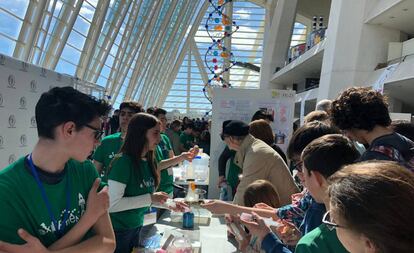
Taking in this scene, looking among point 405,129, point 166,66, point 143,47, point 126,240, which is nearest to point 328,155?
point 126,240

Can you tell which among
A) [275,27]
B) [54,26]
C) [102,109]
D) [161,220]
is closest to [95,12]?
[54,26]

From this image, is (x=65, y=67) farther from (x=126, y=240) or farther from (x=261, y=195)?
(x=261, y=195)

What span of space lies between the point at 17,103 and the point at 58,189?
9.94ft

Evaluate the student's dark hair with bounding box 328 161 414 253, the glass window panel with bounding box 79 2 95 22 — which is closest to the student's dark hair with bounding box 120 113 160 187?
the student's dark hair with bounding box 328 161 414 253

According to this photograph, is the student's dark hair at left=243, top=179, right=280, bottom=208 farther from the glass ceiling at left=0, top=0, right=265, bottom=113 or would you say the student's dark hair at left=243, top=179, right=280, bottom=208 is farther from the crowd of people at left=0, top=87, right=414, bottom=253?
the glass ceiling at left=0, top=0, right=265, bottom=113

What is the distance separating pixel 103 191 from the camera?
1542 millimetres

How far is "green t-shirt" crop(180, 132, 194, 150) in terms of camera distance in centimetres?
909

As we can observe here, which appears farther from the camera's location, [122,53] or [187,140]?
[122,53]

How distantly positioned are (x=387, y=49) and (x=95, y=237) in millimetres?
10234

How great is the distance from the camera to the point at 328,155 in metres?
1.40

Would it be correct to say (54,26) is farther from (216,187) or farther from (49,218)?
(49,218)

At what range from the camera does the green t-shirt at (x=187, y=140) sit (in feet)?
29.8

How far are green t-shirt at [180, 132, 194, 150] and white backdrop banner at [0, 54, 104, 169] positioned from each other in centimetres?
485

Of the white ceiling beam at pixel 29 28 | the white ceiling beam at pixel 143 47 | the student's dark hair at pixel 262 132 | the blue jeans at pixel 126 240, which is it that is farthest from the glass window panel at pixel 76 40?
the blue jeans at pixel 126 240
